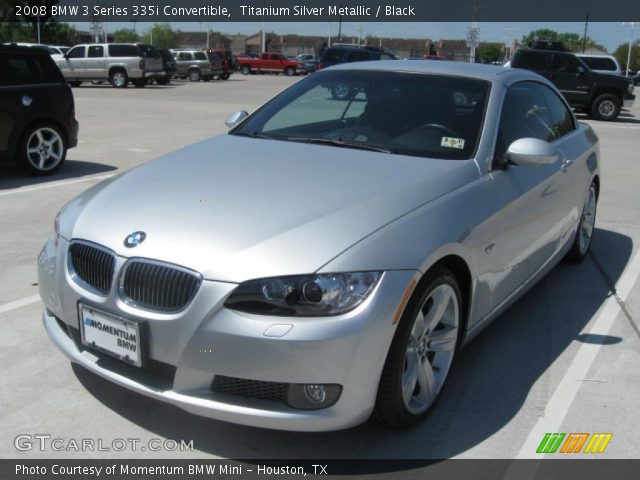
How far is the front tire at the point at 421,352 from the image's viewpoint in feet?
9.66

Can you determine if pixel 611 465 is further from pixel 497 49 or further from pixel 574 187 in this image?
pixel 497 49

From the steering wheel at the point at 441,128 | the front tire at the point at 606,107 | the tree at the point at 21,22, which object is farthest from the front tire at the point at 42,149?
the tree at the point at 21,22

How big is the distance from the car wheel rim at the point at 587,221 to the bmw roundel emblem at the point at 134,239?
391cm

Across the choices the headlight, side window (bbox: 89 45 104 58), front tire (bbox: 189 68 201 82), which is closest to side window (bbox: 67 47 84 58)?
side window (bbox: 89 45 104 58)

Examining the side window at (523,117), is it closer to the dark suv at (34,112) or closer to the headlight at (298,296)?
the headlight at (298,296)

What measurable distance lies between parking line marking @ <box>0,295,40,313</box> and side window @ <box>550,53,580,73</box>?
18.9 m

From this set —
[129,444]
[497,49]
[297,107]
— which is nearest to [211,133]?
[297,107]

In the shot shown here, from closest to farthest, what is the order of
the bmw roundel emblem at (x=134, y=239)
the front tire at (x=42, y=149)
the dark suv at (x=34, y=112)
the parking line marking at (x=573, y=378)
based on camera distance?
the bmw roundel emblem at (x=134, y=239) < the parking line marking at (x=573, y=378) < the dark suv at (x=34, y=112) < the front tire at (x=42, y=149)

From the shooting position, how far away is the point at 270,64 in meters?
54.6

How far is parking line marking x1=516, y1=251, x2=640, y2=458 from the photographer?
3276 mm

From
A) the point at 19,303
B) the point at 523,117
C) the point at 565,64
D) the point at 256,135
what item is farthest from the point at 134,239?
the point at 565,64

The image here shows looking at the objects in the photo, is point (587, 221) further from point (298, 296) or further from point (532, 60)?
point (532, 60)

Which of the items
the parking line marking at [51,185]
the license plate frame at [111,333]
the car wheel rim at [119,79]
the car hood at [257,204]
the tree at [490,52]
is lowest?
the tree at [490,52]

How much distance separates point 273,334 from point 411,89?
2.23 m
